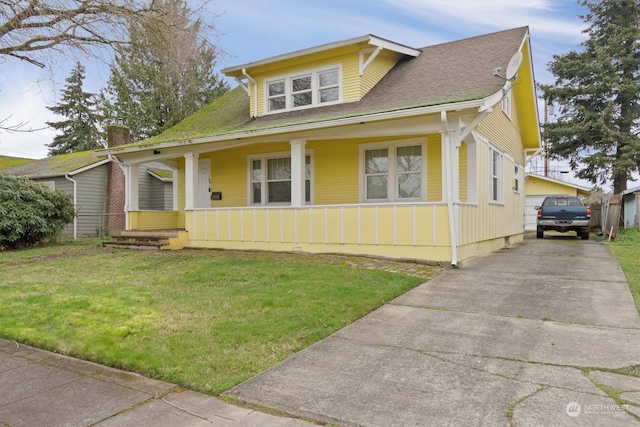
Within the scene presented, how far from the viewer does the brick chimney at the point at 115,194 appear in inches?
760

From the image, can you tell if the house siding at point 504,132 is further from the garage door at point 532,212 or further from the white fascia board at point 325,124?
the garage door at point 532,212

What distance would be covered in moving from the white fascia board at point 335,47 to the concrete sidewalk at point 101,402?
9432 mm

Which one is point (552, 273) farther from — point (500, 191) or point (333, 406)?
point (333, 406)

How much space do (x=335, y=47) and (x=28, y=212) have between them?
10.7 metres

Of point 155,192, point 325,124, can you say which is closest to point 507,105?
point 325,124

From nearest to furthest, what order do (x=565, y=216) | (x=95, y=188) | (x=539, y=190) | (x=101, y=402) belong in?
1. (x=101, y=402)
2. (x=565, y=216)
3. (x=95, y=188)
4. (x=539, y=190)

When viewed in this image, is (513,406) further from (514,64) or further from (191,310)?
(514,64)

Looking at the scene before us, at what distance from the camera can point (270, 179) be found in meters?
12.7

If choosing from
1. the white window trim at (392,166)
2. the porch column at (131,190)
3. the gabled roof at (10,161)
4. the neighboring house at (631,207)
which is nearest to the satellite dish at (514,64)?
the white window trim at (392,166)

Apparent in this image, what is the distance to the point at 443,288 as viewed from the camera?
6.60 metres

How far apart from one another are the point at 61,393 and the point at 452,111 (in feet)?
24.4

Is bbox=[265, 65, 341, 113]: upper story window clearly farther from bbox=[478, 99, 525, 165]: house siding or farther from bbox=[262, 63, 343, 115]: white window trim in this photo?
bbox=[478, 99, 525, 165]: house siding

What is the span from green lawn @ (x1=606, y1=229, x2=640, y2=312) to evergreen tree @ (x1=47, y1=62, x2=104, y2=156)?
38.8 meters

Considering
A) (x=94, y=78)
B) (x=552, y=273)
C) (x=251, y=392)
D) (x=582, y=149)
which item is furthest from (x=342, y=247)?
(x=582, y=149)
